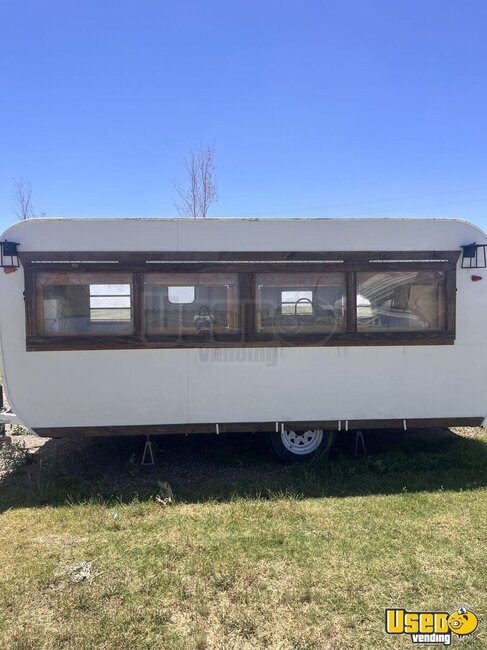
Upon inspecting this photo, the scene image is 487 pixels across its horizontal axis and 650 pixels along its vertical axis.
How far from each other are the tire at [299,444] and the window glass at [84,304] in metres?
2.03

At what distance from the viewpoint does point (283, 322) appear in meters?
4.92

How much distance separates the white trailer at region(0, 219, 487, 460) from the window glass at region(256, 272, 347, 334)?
2 centimetres

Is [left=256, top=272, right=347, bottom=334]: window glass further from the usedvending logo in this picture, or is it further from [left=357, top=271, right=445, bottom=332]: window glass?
the usedvending logo

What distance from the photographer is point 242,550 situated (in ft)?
11.3

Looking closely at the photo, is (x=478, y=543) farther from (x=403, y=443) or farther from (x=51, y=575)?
(x=51, y=575)

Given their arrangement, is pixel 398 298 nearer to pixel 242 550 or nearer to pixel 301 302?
pixel 301 302

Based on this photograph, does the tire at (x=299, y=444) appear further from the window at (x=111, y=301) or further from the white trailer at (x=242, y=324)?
the window at (x=111, y=301)

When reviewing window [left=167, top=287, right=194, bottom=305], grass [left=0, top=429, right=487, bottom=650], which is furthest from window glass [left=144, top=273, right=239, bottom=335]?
grass [left=0, top=429, right=487, bottom=650]

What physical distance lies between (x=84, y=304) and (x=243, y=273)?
167 cm

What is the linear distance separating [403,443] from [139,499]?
10.7 ft

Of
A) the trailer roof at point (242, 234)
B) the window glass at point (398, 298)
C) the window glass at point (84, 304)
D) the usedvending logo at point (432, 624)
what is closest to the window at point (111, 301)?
the window glass at point (84, 304)

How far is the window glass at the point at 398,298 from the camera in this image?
4.94 meters

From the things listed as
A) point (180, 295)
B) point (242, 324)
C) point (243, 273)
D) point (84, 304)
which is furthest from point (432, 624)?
point (84, 304)

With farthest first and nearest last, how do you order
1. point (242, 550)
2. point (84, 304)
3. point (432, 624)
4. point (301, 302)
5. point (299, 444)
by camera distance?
point (299, 444)
point (301, 302)
point (84, 304)
point (242, 550)
point (432, 624)
